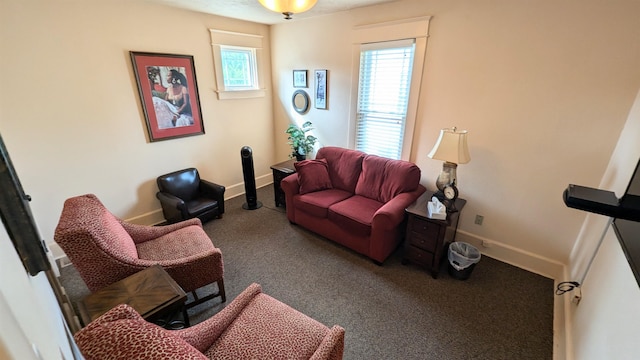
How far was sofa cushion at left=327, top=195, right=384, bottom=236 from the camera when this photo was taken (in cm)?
252

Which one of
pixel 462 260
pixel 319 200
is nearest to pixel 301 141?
pixel 319 200

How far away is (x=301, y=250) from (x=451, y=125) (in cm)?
204

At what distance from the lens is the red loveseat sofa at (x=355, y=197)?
2498mm

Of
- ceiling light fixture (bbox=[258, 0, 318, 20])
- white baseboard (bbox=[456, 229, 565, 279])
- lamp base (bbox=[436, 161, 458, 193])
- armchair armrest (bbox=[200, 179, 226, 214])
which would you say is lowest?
white baseboard (bbox=[456, 229, 565, 279])

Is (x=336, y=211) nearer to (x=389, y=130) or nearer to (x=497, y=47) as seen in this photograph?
(x=389, y=130)

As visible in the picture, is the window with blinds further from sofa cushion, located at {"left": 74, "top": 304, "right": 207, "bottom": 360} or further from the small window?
sofa cushion, located at {"left": 74, "top": 304, "right": 207, "bottom": 360}

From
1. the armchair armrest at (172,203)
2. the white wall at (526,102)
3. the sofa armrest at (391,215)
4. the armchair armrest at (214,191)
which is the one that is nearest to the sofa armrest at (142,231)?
the armchair armrest at (172,203)

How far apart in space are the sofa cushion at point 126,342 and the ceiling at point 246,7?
295 cm

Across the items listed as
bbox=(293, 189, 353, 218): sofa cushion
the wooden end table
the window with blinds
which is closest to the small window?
the wooden end table

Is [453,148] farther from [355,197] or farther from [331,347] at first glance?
[331,347]

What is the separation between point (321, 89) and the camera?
3605 mm

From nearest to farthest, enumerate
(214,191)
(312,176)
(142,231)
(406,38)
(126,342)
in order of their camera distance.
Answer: (126,342), (142,231), (406,38), (312,176), (214,191)

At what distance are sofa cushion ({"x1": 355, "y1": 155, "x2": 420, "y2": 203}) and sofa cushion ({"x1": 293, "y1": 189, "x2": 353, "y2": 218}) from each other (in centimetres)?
25

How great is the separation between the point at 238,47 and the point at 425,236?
11.2ft
